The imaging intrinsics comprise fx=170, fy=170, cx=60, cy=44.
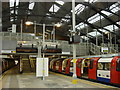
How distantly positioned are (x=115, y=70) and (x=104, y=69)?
1741 mm

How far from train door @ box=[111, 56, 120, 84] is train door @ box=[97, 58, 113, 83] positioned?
1.89 feet

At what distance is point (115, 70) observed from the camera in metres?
13.8

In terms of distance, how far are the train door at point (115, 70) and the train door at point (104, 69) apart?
58 centimetres

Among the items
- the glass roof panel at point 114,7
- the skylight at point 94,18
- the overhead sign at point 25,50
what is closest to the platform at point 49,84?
the overhead sign at point 25,50

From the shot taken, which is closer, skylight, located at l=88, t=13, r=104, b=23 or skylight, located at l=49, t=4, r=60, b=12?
skylight, located at l=49, t=4, r=60, b=12

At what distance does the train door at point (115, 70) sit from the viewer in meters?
13.4

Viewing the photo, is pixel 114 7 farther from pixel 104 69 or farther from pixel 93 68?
pixel 104 69

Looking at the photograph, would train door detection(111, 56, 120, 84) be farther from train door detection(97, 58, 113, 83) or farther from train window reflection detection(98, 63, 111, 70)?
train window reflection detection(98, 63, 111, 70)

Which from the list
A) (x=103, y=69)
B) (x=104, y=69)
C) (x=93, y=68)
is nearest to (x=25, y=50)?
(x=93, y=68)

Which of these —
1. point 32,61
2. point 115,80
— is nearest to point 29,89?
point 115,80

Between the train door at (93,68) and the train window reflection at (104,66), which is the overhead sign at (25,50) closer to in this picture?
the train door at (93,68)

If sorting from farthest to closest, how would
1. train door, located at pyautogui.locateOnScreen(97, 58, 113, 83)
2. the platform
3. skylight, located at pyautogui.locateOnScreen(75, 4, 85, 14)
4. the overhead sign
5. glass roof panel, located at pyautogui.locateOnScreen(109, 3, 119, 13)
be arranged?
skylight, located at pyautogui.locateOnScreen(75, 4, 85, 14) → glass roof panel, located at pyautogui.locateOnScreen(109, 3, 119, 13) → the overhead sign → train door, located at pyautogui.locateOnScreen(97, 58, 113, 83) → the platform

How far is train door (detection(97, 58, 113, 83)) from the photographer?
14.9 metres

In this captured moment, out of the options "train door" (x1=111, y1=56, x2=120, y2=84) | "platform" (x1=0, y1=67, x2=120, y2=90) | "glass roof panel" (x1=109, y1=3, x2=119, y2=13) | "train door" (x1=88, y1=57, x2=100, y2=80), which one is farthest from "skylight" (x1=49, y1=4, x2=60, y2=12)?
"train door" (x1=111, y1=56, x2=120, y2=84)
